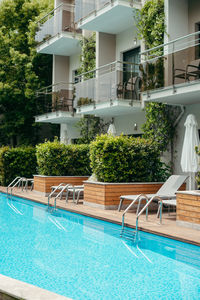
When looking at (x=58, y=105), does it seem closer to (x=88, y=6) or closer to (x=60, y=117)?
(x=60, y=117)

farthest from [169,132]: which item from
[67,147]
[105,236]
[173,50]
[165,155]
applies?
[105,236]

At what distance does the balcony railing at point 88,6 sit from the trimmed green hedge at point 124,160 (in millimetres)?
5795

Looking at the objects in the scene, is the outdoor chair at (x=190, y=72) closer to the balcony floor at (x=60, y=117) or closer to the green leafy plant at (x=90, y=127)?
the green leafy plant at (x=90, y=127)

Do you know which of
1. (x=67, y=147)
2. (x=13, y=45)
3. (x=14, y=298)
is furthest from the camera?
(x=13, y=45)

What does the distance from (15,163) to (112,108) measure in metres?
6.77

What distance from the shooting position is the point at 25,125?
2500 centimetres

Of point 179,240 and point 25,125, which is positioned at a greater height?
point 25,125

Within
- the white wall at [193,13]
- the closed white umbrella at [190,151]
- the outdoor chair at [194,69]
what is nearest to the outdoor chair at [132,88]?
the white wall at [193,13]

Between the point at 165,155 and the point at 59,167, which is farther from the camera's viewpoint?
the point at 59,167

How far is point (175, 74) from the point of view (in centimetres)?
1127

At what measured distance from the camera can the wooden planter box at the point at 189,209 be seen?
826 centimetres

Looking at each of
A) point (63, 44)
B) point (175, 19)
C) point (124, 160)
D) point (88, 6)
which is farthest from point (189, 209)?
point (63, 44)

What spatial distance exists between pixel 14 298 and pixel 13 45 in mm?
23289

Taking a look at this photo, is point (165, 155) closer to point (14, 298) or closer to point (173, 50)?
point (173, 50)
